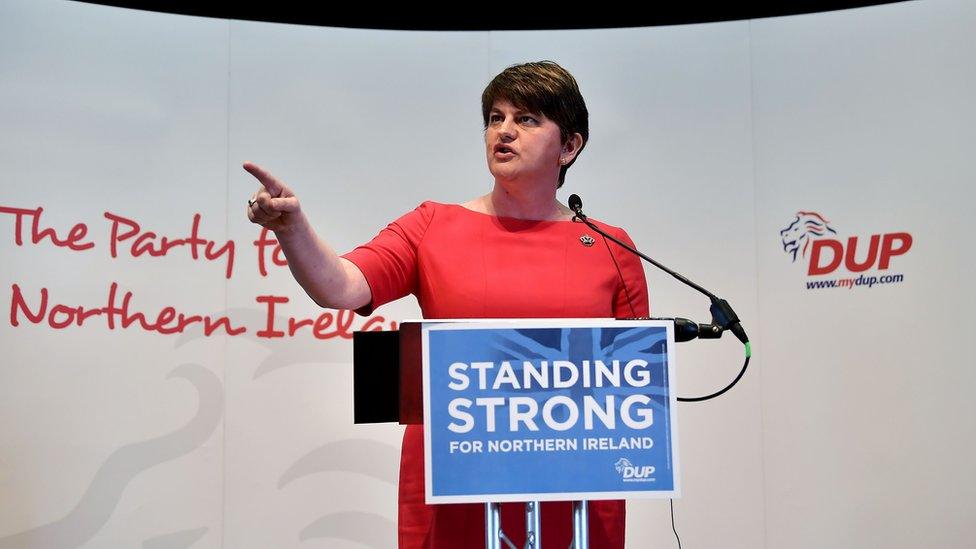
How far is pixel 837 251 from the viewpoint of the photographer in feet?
11.5

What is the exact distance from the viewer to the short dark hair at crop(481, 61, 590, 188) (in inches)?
67.8

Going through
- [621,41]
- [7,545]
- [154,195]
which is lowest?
[7,545]

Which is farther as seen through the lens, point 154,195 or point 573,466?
point 154,195

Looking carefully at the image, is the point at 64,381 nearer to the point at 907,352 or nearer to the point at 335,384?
the point at 335,384

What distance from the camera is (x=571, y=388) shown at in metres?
1.24

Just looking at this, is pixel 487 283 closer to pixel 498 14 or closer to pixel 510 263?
pixel 510 263

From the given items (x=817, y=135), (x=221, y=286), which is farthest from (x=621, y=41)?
(x=221, y=286)

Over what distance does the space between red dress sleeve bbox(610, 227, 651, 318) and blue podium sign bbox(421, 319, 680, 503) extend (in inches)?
20.6

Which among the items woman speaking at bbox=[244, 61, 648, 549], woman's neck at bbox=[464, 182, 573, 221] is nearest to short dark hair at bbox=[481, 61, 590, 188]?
woman speaking at bbox=[244, 61, 648, 549]

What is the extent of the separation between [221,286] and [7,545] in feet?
3.76

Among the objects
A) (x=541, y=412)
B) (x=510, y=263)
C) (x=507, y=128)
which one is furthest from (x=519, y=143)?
(x=541, y=412)

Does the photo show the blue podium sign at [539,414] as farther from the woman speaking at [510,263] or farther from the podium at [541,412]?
A: the woman speaking at [510,263]

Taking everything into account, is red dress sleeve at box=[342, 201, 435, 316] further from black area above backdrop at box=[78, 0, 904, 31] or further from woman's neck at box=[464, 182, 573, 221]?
black area above backdrop at box=[78, 0, 904, 31]

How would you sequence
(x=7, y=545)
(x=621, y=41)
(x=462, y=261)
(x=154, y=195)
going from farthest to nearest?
(x=621, y=41) → (x=154, y=195) → (x=7, y=545) → (x=462, y=261)
